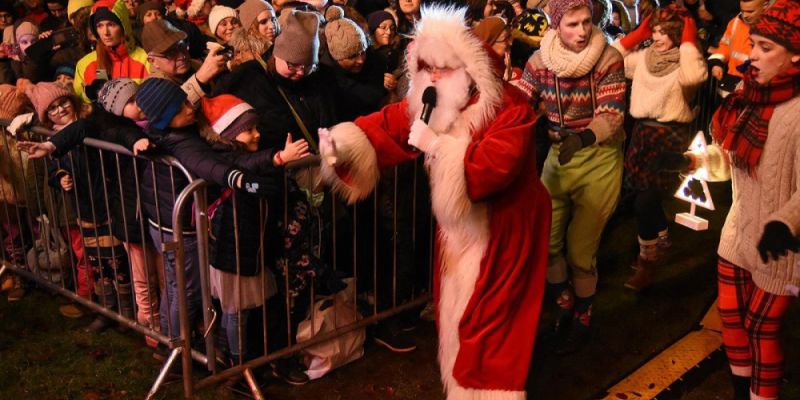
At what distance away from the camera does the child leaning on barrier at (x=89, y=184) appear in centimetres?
486

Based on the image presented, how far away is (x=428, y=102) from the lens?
3.62 m

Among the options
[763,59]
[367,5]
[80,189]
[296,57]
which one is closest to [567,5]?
[763,59]

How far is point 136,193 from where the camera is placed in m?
4.80

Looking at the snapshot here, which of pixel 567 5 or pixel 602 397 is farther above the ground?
pixel 567 5

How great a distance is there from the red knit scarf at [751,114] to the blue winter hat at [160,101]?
2.82 meters

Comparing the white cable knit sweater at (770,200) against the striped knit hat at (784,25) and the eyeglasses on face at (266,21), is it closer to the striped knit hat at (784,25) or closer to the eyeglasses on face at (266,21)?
the striped knit hat at (784,25)

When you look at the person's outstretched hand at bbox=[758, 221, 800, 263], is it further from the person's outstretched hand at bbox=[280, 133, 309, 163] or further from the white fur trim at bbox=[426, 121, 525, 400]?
the person's outstretched hand at bbox=[280, 133, 309, 163]

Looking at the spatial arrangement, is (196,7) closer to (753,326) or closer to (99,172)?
(99,172)

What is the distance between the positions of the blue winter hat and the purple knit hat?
2.18 metres

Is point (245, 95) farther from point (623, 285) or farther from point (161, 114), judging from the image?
point (623, 285)

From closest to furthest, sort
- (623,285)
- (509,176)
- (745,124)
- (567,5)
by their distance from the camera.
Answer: (509,176), (745,124), (567,5), (623,285)

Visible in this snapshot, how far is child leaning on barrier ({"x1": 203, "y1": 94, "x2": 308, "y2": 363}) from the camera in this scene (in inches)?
168

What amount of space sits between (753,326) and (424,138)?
6.27 ft

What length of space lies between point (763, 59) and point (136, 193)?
11.5 ft
